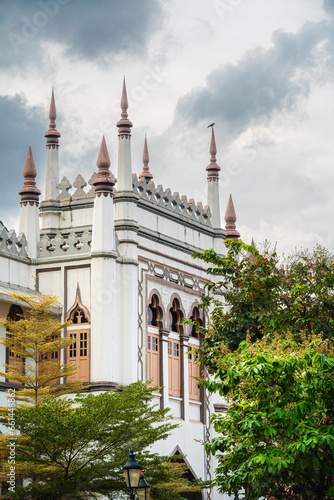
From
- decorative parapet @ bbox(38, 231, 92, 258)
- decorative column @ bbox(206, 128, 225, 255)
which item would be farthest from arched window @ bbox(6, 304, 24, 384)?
decorative column @ bbox(206, 128, 225, 255)

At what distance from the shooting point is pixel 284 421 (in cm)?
1430

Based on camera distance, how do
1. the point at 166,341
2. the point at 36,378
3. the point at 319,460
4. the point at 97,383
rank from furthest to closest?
the point at 166,341 < the point at 97,383 < the point at 36,378 < the point at 319,460

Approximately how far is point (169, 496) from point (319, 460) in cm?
852

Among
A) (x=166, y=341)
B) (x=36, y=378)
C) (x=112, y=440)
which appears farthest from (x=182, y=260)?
(x=112, y=440)

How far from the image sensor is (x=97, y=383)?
25.7 meters

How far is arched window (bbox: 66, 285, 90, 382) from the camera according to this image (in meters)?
26.1

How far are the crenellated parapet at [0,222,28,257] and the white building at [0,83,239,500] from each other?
31 mm

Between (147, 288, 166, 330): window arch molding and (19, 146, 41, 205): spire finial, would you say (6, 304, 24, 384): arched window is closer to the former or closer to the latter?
(19, 146, 41, 205): spire finial

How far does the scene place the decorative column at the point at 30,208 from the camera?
91.0 feet

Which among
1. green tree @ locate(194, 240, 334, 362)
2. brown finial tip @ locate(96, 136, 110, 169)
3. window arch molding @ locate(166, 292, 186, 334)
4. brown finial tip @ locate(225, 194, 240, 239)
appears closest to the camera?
green tree @ locate(194, 240, 334, 362)

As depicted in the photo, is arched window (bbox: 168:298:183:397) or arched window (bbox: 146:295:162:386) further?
arched window (bbox: 168:298:183:397)

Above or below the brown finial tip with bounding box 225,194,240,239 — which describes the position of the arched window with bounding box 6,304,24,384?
below

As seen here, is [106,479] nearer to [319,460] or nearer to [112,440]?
[112,440]

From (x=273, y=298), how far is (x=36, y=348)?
6.91 m
